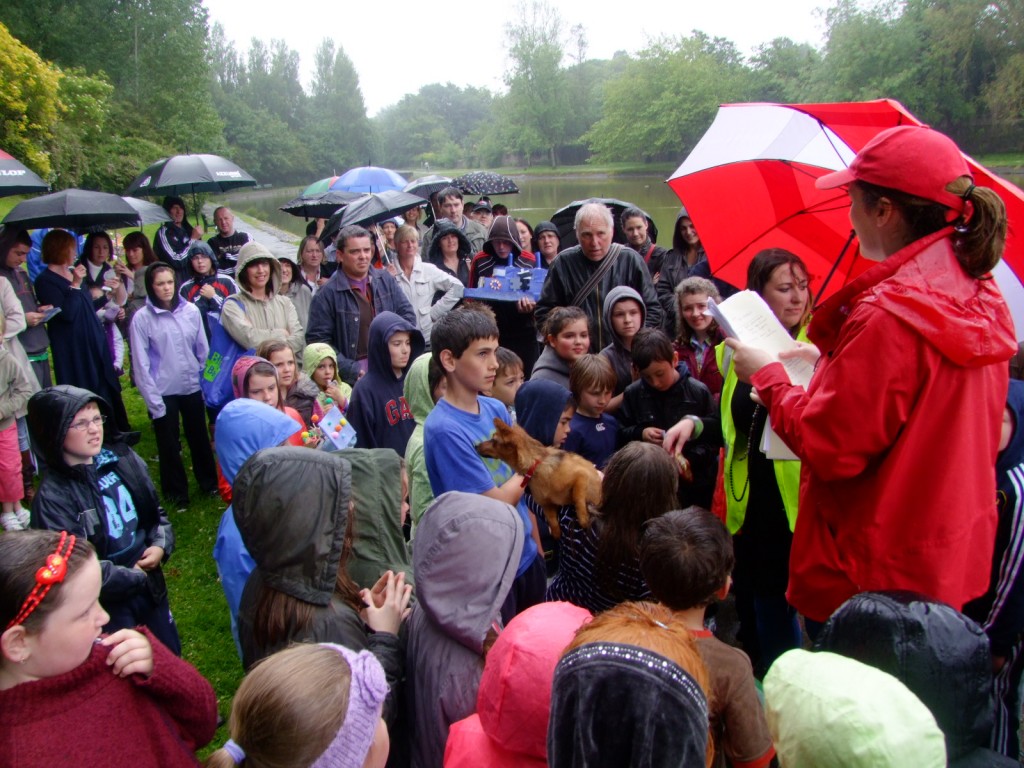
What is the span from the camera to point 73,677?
1562 mm

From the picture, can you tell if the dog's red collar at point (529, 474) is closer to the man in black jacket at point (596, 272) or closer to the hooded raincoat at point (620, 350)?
the hooded raincoat at point (620, 350)

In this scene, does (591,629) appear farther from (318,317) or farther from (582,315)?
(318,317)

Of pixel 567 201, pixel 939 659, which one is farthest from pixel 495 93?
pixel 939 659

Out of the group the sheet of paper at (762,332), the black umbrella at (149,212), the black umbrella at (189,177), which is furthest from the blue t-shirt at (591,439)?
the black umbrella at (149,212)

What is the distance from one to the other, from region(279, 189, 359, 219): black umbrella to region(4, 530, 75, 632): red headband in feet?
28.5

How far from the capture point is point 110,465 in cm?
301

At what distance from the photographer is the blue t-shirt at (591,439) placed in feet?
11.6

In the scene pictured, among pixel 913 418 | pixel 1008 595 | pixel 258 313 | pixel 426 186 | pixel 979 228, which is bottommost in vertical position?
pixel 1008 595

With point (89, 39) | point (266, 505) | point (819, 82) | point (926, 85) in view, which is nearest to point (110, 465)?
point (266, 505)

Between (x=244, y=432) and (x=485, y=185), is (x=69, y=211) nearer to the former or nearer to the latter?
(x=244, y=432)

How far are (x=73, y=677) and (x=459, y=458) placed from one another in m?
1.48

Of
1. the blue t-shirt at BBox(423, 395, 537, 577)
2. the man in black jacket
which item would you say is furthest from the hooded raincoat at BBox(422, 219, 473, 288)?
the blue t-shirt at BBox(423, 395, 537, 577)

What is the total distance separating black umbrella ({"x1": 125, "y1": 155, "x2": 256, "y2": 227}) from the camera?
27.0 ft

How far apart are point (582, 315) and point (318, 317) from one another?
2137mm
